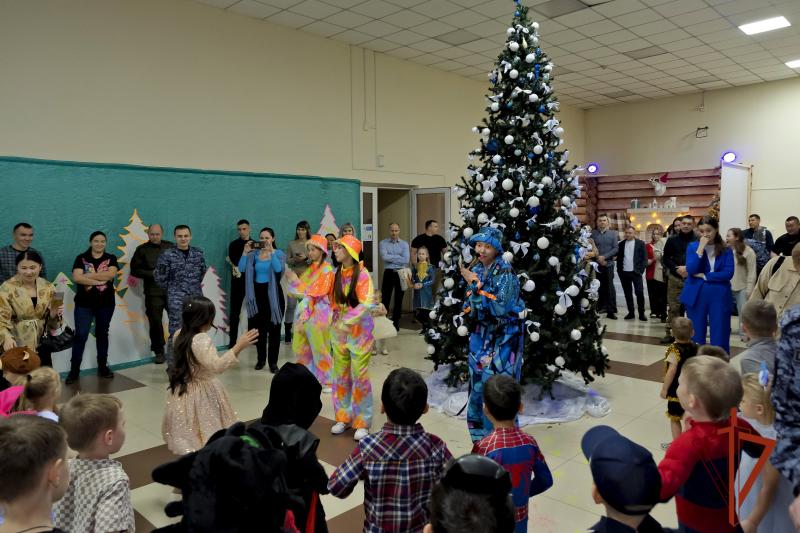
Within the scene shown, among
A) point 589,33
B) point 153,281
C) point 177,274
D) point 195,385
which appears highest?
point 589,33

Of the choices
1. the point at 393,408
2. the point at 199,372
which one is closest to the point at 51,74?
the point at 199,372

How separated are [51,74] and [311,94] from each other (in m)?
3.22

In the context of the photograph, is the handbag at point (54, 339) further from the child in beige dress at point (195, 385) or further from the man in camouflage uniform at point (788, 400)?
the man in camouflage uniform at point (788, 400)

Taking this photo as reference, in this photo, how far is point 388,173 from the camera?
9.15m

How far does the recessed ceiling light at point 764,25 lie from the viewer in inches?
303

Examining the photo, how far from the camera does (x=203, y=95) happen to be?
6.93 m

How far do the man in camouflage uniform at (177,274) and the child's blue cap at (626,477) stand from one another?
207 inches

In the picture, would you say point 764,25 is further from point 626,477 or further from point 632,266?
point 626,477

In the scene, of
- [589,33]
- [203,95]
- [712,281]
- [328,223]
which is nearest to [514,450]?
[712,281]

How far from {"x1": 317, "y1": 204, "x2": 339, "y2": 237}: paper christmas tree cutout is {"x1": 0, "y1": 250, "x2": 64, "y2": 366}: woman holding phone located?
399 cm

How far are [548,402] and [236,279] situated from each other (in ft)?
13.4

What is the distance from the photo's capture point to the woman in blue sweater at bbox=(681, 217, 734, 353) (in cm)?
537

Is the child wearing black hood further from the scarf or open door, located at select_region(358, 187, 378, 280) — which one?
open door, located at select_region(358, 187, 378, 280)

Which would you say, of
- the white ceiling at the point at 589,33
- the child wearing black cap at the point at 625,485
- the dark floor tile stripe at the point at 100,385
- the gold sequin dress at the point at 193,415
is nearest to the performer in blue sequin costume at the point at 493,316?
the gold sequin dress at the point at 193,415
